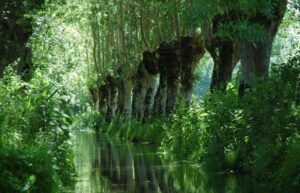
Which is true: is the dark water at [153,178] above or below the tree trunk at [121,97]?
below

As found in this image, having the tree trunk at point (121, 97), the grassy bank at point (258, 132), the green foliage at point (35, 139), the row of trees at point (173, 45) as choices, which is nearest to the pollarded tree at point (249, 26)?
the row of trees at point (173, 45)

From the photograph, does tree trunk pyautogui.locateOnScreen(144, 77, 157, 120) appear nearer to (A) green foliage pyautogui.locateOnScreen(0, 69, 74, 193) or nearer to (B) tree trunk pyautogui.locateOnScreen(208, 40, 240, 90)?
(B) tree trunk pyautogui.locateOnScreen(208, 40, 240, 90)

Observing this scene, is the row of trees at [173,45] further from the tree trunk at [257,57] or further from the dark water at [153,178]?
the dark water at [153,178]

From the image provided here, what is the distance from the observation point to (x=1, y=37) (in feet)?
68.1

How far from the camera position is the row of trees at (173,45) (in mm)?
11688

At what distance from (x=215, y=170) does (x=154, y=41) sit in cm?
2582

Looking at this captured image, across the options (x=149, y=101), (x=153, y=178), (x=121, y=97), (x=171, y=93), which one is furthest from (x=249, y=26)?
(x=121, y=97)

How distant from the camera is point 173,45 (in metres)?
31.6

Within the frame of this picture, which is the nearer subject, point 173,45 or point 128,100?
point 173,45

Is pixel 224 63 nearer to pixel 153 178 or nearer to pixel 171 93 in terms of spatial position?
pixel 171 93

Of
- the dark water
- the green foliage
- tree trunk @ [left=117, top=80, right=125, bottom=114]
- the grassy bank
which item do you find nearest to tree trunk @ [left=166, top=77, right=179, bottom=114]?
the grassy bank

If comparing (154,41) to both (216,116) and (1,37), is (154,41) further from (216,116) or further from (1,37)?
(216,116)

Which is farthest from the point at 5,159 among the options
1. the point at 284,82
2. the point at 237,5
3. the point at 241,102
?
the point at 241,102

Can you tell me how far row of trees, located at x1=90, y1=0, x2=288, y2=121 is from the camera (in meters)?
11.7
